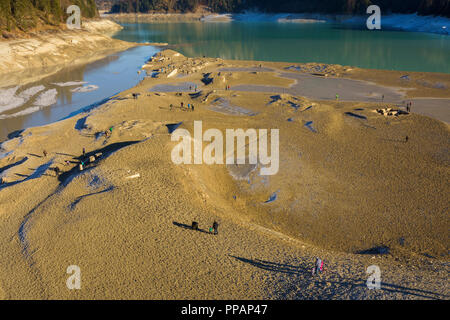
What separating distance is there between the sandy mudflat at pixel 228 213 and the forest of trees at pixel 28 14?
86.3 m

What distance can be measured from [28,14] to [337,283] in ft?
456

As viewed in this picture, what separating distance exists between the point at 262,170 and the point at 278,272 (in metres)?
16.2

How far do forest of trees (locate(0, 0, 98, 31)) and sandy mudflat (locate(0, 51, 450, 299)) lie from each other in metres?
86.3

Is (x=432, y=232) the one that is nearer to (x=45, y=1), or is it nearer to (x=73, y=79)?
(x=73, y=79)

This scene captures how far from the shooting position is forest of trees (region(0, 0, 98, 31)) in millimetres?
104188

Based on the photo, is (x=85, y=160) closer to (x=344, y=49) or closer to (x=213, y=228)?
(x=213, y=228)

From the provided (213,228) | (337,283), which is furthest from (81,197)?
(337,283)

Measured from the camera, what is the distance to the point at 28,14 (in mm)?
115375

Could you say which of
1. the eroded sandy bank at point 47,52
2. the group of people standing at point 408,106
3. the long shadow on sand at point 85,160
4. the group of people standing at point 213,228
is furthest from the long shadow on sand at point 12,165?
the group of people standing at point 408,106

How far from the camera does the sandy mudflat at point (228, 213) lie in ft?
62.0

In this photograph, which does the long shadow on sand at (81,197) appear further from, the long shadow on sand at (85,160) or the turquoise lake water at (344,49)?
the turquoise lake water at (344,49)

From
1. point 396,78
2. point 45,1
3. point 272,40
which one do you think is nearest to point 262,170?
point 396,78

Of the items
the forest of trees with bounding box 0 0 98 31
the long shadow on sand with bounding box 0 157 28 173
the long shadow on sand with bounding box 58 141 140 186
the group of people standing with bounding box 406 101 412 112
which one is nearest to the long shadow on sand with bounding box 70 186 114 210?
the long shadow on sand with bounding box 58 141 140 186

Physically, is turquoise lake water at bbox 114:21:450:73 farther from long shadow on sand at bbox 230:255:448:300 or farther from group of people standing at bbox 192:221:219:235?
group of people standing at bbox 192:221:219:235
